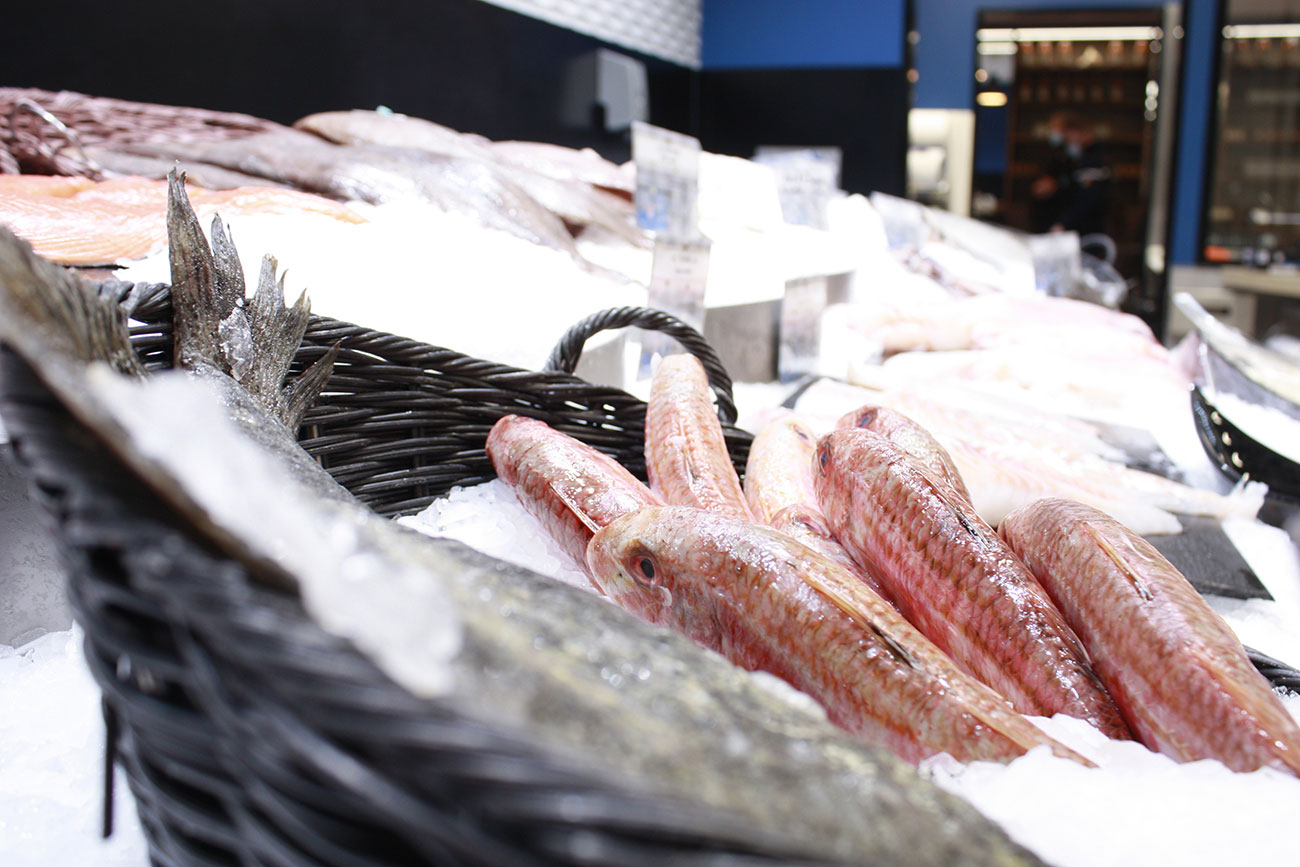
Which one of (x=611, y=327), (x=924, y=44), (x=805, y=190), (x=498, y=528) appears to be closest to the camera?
(x=498, y=528)

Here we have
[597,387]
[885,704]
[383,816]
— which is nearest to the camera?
[383,816]

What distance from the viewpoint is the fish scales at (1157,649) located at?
0.71 m

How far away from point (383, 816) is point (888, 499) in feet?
2.25

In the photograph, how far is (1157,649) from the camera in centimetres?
78

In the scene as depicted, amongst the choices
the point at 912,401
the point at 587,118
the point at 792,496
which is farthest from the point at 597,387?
the point at 587,118

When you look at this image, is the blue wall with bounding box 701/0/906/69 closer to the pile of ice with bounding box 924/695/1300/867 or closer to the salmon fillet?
the salmon fillet

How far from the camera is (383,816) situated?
402 mm

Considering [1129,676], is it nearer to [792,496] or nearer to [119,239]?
[792,496]

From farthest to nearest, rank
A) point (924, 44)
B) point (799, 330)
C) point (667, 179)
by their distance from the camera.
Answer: point (924, 44) < point (799, 330) < point (667, 179)

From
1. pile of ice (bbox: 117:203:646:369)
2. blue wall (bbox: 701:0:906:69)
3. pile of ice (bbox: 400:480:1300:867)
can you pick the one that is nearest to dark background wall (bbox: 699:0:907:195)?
blue wall (bbox: 701:0:906:69)

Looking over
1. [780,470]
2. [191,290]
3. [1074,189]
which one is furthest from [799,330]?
[1074,189]

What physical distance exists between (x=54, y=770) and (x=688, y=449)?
2.74ft

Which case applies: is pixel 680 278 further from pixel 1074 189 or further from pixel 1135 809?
pixel 1074 189

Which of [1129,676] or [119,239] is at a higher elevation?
[119,239]
